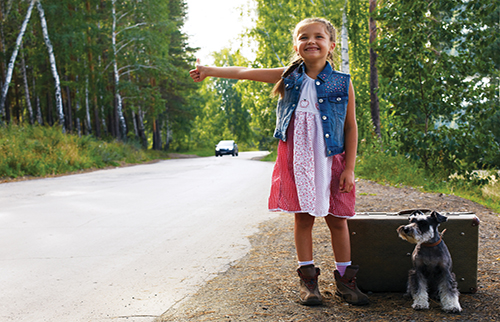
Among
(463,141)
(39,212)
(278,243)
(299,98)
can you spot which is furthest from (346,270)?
(463,141)

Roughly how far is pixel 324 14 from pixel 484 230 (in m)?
14.4

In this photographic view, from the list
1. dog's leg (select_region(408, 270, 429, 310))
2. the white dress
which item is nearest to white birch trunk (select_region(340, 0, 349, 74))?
the white dress

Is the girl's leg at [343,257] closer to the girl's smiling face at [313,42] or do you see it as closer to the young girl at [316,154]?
the young girl at [316,154]

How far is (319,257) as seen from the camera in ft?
13.8

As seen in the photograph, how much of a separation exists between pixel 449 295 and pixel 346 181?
0.97 meters

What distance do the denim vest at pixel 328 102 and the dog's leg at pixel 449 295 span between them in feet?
3.54

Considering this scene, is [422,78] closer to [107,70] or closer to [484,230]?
[484,230]

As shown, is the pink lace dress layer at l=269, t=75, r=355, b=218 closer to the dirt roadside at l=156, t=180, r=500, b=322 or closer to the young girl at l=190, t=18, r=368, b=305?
the young girl at l=190, t=18, r=368, b=305

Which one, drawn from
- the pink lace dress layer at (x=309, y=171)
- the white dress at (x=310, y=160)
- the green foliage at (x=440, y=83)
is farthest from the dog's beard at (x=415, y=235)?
the green foliage at (x=440, y=83)

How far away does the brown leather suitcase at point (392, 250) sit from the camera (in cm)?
308

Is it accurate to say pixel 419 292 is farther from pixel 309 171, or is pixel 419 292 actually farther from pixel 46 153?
pixel 46 153

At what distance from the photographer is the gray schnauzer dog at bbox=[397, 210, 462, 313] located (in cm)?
275

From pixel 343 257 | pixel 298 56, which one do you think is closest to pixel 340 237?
pixel 343 257

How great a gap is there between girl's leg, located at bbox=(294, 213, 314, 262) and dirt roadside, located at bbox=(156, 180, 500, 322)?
0.32 metres
